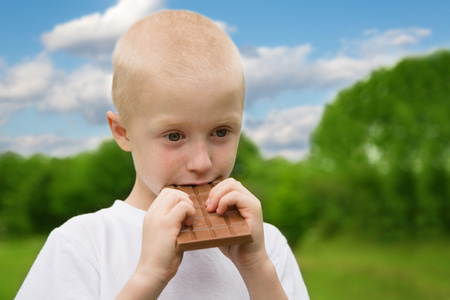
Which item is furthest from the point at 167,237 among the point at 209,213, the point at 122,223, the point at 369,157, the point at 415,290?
the point at 369,157

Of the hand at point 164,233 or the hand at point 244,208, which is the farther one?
the hand at point 244,208

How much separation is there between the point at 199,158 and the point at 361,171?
1956cm

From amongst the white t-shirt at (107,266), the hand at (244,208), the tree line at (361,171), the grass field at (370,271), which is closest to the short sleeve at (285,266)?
the white t-shirt at (107,266)

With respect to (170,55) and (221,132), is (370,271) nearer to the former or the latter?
(221,132)

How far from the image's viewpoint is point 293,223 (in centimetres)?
1966

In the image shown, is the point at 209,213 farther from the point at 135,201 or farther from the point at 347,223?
the point at 347,223

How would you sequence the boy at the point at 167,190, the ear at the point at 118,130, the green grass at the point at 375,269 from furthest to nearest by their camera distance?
the green grass at the point at 375,269, the ear at the point at 118,130, the boy at the point at 167,190

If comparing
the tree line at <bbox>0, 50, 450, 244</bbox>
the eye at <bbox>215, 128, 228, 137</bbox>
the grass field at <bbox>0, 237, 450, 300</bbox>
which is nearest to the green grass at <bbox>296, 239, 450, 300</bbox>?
the grass field at <bbox>0, 237, 450, 300</bbox>

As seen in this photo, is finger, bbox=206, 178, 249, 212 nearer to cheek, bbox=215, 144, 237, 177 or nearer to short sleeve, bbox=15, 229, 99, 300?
cheek, bbox=215, 144, 237, 177

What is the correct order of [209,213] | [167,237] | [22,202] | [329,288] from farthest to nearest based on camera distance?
[22,202], [329,288], [209,213], [167,237]

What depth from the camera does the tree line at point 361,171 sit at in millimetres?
19578

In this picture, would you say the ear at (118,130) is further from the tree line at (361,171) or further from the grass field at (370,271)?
the tree line at (361,171)

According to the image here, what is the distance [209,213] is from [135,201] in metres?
0.62

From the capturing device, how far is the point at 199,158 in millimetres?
2574
